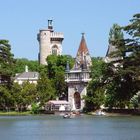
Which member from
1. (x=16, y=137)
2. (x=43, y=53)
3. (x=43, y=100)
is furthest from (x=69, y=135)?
(x=43, y=53)

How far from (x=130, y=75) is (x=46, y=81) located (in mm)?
37239

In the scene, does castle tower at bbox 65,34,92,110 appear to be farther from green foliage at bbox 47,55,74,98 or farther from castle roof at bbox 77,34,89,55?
green foliage at bbox 47,55,74,98

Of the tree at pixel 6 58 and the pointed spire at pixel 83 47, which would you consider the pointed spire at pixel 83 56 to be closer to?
the pointed spire at pixel 83 47

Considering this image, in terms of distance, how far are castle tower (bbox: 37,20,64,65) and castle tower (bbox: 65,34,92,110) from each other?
41.7m

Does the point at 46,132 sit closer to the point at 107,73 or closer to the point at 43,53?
the point at 107,73

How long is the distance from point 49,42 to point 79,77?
45691 mm

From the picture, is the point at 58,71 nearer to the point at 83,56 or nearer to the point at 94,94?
the point at 83,56

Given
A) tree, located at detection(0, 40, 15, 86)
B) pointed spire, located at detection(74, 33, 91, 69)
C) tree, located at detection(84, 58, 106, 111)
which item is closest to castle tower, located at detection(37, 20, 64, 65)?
pointed spire, located at detection(74, 33, 91, 69)

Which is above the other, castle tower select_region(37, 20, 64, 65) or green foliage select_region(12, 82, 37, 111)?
castle tower select_region(37, 20, 64, 65)

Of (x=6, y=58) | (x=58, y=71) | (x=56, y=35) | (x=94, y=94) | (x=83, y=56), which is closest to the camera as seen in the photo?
(x=6, y=58)

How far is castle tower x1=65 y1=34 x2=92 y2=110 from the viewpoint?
120m

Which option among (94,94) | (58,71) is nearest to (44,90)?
(58,71)

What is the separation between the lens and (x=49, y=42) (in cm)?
16538

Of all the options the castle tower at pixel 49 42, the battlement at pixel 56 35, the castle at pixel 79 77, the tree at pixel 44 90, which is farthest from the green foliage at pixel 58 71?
the battlement at pixel 56 35
